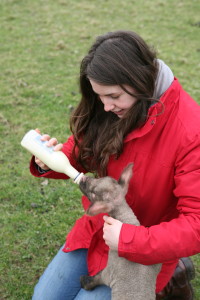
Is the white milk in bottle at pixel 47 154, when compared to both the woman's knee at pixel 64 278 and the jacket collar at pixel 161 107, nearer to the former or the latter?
the jacket collar at pixel 161 107

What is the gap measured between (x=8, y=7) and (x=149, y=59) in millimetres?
8500

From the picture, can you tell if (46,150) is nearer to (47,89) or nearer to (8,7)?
(47,89)

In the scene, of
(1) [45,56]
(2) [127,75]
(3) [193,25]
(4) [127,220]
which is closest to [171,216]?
(4) [127,220]

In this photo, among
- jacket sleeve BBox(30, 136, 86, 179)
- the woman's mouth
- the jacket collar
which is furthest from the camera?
jacket sleeve BBox(30, 136, 86, 179)

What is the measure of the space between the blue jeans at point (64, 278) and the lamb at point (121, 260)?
1.56 ft

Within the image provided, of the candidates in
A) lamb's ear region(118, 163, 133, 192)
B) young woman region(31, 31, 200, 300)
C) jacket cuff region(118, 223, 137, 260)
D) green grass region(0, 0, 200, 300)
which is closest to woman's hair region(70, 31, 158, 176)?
young woman region(31, 31, 200, 300)


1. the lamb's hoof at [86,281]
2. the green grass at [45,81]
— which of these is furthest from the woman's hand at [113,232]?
the green grass at [45,81]

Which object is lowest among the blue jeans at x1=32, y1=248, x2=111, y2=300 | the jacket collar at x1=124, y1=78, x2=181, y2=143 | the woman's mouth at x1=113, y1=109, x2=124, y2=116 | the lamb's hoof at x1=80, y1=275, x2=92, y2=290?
the blue jeans at x1=32, y1=248, x2=111, y2=300

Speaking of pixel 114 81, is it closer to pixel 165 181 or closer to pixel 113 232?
pixel 165 181

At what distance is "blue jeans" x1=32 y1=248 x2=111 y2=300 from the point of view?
2895mm

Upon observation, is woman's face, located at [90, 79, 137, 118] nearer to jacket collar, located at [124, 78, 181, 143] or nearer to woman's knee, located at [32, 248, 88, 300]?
jacket collar, located at [124, 78, 181, 143]

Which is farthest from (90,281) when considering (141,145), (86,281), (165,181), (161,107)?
(161,107)

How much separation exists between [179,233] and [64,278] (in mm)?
1095

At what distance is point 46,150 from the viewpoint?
2607 millimetres
